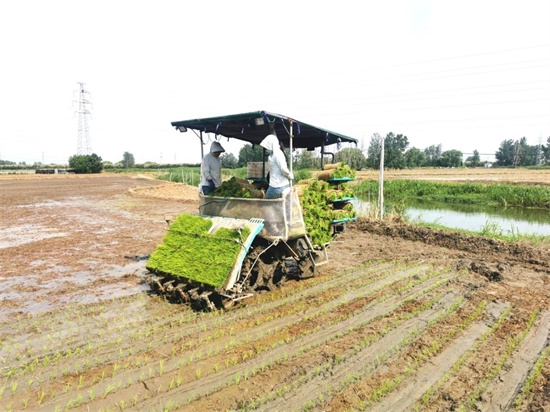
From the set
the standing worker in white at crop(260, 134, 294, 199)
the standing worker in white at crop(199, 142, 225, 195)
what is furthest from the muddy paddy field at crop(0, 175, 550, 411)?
the standing worker in white at crop(199, 142, 225, 195)

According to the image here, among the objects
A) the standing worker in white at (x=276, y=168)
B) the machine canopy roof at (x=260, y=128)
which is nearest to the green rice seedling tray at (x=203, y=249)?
the standing worker in white at (x=276, y=168)

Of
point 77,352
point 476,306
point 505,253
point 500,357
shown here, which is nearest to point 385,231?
point 505,253

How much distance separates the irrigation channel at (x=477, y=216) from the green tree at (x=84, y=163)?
49496 mm

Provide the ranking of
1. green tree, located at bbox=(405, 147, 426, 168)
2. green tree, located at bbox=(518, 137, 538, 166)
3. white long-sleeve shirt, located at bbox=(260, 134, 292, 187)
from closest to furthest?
white long-sleeve shirt, located at bbox=(260, 134, 292, 187)
green tree, located at bbox=(405, 147, 426, 168)
green tree, located at bbox=(518, 137, 538, 166)

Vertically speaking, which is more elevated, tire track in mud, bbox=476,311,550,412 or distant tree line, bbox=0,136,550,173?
distant tree line, bbox=0,136,550,173

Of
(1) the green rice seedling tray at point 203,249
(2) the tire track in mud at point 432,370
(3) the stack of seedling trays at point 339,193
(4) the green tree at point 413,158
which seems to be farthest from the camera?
(4) the green tree at point 413,158

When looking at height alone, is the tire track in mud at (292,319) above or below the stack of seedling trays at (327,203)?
below

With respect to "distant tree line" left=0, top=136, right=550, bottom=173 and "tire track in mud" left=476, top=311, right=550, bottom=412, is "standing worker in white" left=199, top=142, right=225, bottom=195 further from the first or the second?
"distant tree line" left=0, top=136, right=550, bottom=173

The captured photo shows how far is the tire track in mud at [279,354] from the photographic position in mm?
3432

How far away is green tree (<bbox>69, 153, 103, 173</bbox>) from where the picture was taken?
55344mm

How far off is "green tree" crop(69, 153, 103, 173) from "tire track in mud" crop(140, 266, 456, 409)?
5970cm

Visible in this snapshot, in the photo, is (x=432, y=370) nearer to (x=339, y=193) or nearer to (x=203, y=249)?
(x=203, y=249)

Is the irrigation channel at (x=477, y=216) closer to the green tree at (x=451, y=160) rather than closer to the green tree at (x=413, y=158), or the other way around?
the green tree at (x=413, y=158)

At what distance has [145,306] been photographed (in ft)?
18.5
